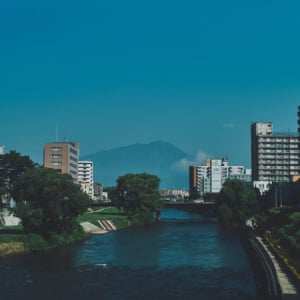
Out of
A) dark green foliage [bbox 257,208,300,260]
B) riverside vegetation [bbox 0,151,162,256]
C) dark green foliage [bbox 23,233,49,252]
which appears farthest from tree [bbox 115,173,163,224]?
dark green foliage [bbox 23,233,49,252]

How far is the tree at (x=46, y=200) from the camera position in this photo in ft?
253

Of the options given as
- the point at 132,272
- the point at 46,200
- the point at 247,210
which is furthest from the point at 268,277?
the point at 247,210

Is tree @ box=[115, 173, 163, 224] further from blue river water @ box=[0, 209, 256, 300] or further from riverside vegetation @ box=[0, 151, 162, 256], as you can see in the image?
blue river water @ box=[0, 209, 256, 300]

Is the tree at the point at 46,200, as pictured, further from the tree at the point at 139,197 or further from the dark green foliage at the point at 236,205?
the dark green foliage at the point at 236,205

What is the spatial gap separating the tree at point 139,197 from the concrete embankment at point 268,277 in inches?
2519

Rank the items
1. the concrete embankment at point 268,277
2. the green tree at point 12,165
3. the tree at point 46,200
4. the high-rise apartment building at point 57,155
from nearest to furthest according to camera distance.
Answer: the concrete embankment at point 268,277 → the tree at point 46,200 → the green tree at point 12,165 → the high-rise apartment building at point 57,155

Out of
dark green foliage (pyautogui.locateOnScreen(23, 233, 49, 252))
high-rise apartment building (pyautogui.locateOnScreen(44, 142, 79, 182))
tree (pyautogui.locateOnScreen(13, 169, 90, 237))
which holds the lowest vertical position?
dark green foliage (pyautogui.locateOnScreen(23, 233, 49, 252))

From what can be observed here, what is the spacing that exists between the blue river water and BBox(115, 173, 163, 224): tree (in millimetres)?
48913

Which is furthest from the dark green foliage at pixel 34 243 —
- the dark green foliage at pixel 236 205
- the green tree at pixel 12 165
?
the dark green foliage at pixel 236 205

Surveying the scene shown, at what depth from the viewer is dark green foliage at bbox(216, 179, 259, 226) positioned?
5197 inches

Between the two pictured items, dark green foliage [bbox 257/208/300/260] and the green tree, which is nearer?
dark green foliage [bbox 257/208/300/260]

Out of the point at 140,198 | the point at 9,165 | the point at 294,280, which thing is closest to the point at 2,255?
the point at 294,280

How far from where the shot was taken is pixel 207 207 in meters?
189

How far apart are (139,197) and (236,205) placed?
78.7 feet
